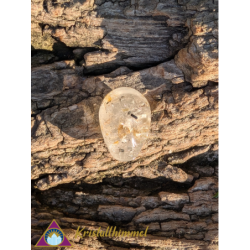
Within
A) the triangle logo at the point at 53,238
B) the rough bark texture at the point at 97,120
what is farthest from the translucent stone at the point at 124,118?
the triangle logo at the point at 53,238

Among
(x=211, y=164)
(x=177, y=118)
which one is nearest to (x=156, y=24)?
(x=177, y=118)

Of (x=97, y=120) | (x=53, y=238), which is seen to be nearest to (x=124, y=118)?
(x=97, y=120)

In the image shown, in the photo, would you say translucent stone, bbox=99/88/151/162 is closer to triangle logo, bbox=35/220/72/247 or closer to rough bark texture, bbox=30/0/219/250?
rough bark texture, bbox=30/0/219/250

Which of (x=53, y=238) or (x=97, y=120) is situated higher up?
(x=97, y=120)

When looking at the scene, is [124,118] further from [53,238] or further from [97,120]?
[53,238]

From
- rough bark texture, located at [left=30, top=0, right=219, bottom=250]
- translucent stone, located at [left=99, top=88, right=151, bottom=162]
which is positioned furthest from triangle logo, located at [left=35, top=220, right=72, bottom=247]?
translucent stone, located at [left=99, top=88, right=151, bottom=162]

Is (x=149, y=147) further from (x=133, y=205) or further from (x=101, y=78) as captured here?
A: (x=101, y=78)
